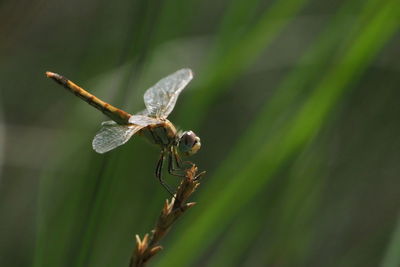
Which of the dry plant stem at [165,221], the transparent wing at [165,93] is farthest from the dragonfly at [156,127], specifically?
the dry plant stem at [165,221]

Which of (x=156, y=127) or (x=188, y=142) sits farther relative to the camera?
(x=156, y=127)

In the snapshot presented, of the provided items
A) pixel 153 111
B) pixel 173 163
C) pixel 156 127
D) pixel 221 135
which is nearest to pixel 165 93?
pixel 153 111

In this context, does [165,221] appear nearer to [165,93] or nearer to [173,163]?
[173,163]

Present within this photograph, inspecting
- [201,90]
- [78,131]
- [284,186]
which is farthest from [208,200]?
[78,131]

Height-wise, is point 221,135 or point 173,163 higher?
point 173,163

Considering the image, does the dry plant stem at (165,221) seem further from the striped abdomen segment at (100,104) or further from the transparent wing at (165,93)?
the transparent wing at (165,93)

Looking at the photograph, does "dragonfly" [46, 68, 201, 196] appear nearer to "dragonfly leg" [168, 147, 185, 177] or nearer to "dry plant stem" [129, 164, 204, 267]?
"dragonfly leg" [168, 147, 185, 177]

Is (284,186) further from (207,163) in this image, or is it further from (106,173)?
(207,163)
